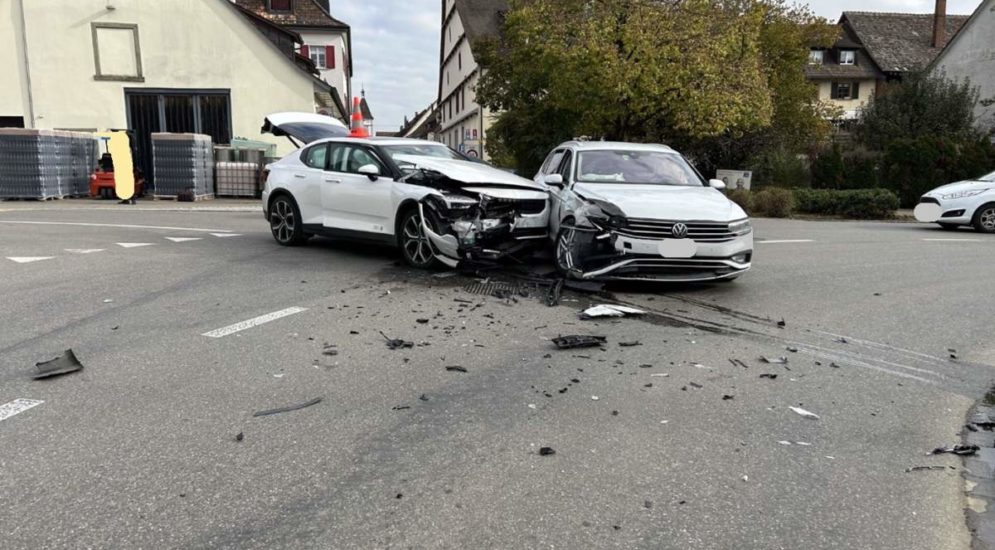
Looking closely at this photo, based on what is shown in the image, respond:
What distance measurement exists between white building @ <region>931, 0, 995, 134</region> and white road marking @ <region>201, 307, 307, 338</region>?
129 feet

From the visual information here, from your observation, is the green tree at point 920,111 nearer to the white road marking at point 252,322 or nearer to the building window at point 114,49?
the building window at point 114,49

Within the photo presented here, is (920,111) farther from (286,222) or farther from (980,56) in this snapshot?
(286,222)

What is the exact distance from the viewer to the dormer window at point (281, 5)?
42750 mm

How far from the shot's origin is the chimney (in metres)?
57.3

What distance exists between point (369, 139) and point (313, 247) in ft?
6.75

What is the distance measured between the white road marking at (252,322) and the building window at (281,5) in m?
40.9

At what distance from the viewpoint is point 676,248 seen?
7445 millimetres

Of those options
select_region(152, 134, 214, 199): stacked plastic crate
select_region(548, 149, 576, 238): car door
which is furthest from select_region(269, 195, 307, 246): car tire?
select_region(152, 134, 214, 199): stacked plastic crate

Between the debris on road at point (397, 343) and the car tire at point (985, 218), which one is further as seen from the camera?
the car tire at point (985, 218)

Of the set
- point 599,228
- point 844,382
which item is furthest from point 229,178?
point 844,382

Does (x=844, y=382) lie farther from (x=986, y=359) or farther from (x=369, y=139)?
(x=369, y=139)

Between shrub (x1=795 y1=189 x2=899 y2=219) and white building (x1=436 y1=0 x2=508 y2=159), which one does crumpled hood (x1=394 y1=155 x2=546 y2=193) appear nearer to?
shrub (x1=795 y1=189 x2=899 y2=219)

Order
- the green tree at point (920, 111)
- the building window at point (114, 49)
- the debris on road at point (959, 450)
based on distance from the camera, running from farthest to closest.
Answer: the green tree at point (920, 111), the building window at point (114, 49), the debris on road at point (959, 450)

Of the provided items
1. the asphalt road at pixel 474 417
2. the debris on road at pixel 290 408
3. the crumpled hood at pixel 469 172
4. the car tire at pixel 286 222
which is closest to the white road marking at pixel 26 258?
the asphalt road at pixel 474 417
